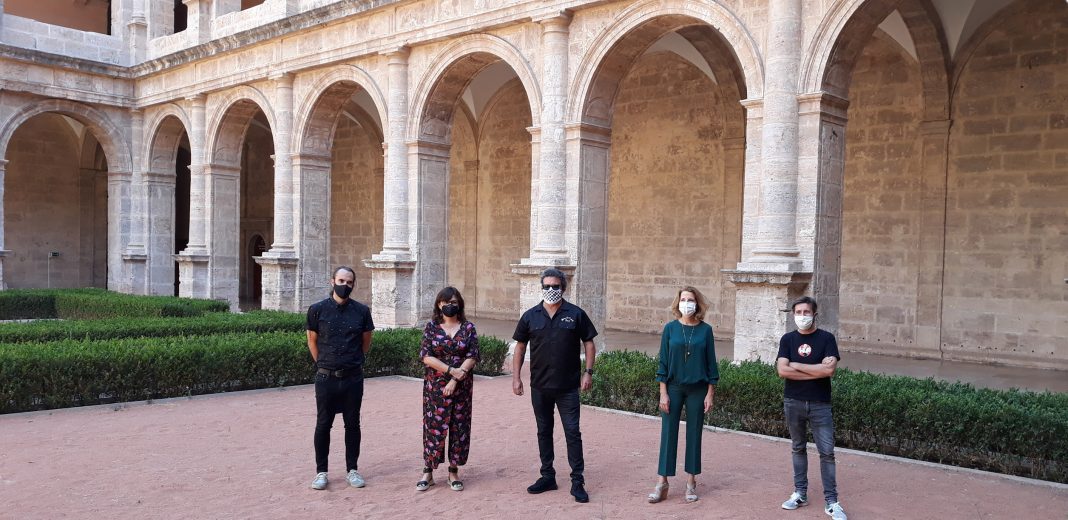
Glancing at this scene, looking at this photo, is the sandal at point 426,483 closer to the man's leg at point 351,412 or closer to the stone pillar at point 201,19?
the man's leg at point 351,412

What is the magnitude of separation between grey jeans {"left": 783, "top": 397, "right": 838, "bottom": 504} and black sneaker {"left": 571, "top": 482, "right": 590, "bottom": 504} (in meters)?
1.29

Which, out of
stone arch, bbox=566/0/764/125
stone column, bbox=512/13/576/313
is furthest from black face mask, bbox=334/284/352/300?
stone column, bbox=512/13/576/313

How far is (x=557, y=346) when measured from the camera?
5.21 meters

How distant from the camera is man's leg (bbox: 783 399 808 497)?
501cm

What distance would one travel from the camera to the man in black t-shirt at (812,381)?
16.1 feet

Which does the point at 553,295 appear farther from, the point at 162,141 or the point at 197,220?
the point at 162,141

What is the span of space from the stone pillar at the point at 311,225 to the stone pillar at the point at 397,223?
2.48 m

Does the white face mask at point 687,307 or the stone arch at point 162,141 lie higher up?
the stone arch at point 162,141

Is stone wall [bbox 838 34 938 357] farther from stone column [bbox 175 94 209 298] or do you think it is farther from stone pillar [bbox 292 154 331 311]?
stone column [bbox 175 94 209 298]

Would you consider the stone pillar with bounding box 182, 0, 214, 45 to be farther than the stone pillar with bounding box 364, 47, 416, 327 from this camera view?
Yes

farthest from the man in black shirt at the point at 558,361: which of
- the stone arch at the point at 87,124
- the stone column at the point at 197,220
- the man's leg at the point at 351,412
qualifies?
the stone arch at the point at 87,124

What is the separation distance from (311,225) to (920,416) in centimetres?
1235

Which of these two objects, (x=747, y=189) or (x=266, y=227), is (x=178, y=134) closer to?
(x=266, y=227)

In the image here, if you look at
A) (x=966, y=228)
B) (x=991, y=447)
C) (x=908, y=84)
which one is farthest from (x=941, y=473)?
(x=908, y=84)
